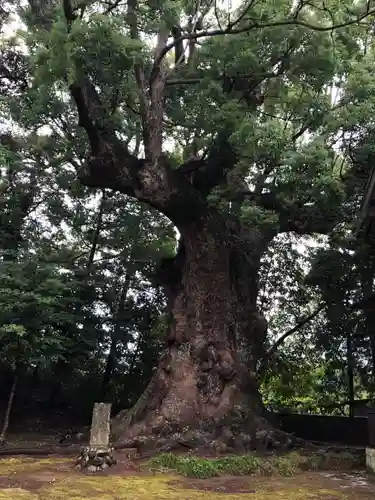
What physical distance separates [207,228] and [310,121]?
3249 millimetres

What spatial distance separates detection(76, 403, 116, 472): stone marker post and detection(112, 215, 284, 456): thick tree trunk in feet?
4.40

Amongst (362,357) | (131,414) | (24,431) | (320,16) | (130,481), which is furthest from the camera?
(362,357)

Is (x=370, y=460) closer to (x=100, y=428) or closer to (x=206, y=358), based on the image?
(x=206, y=358)

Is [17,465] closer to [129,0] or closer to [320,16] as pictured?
[129,0]

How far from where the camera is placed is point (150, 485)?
270 inches

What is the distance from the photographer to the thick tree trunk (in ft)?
32.0

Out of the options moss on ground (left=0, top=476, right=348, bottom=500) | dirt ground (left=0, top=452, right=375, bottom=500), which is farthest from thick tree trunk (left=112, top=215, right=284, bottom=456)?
moss on ground (left=0, top=476, right=348, bottom=500)

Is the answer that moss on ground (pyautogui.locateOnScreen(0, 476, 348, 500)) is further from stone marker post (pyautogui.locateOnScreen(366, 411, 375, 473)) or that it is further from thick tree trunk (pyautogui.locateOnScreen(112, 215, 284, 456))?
thick tree trunk (pyautogui.locateOnScreen(112, 215, 284, 456))

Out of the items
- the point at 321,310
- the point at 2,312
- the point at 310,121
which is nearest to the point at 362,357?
the point at 321,310

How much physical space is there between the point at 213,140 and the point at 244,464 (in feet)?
21.6

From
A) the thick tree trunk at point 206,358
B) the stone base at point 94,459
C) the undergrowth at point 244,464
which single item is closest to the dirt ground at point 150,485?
the stone base at point 94,459

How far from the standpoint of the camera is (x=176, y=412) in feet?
32.5

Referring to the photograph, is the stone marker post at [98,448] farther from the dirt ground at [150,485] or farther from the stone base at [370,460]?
the stone base at [370,460]

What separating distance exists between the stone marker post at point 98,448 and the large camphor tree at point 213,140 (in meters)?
1.39
